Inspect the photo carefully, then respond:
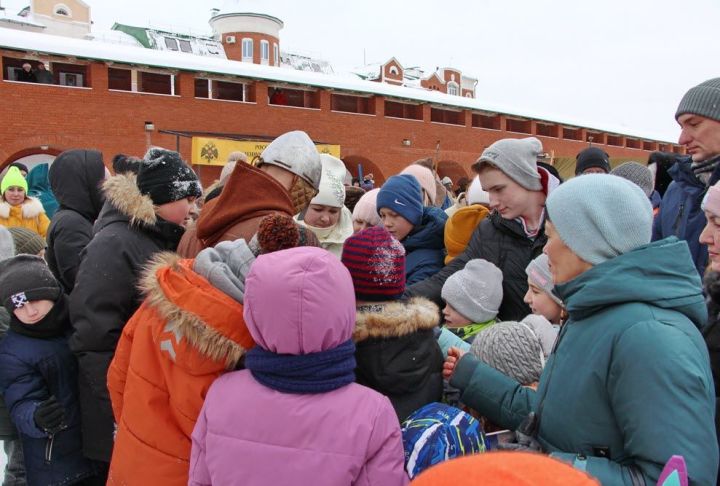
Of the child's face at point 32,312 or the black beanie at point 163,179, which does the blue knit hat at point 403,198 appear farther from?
the child's face at point 32,312

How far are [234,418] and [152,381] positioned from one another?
438 millimetres

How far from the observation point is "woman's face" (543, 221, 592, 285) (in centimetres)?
140

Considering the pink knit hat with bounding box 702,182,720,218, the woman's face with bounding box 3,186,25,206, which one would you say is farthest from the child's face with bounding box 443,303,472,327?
the woman's face with bounding box 3,186,25,206

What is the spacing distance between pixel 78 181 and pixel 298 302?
237 cm

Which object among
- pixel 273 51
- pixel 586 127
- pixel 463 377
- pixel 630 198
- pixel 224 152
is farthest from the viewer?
pixel 273 51

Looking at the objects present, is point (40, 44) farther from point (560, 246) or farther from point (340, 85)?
point (560, 246)

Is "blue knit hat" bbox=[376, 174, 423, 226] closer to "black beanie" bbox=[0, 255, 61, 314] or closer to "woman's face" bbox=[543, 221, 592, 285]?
"woman's face" bbox=[543, 221, 592, 285]

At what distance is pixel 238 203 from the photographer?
1.99 m

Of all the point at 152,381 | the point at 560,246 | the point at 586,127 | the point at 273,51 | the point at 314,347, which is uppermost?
the point at 273,51

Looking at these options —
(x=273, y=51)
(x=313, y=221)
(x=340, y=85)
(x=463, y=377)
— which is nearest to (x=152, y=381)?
(x=463, y=377)

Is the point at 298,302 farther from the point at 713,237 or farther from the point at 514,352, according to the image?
the point at 713,237

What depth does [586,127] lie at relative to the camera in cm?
3069

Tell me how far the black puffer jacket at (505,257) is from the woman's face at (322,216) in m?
0.82

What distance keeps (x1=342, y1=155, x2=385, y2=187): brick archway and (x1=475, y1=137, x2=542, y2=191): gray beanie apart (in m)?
21.7
